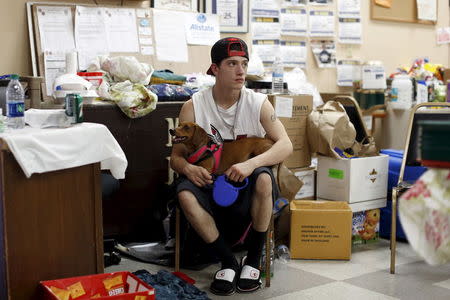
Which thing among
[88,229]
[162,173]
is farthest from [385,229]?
[88,229]

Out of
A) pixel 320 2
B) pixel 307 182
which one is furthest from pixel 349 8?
pixel 307 182

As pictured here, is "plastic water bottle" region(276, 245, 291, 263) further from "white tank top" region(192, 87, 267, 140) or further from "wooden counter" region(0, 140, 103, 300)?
"wooden counter" region(0, 140, 103, 300)

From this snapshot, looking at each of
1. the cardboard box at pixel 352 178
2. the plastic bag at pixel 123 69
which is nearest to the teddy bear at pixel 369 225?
the cardboard box at pixel 352 178

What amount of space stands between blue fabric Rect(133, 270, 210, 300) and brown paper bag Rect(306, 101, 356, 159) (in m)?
1.28

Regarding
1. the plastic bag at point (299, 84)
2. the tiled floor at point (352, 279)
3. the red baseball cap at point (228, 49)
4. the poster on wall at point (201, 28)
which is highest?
the poster on wall at point (201, 28)

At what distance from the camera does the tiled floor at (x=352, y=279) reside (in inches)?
104

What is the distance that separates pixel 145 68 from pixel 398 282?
5.79 feet

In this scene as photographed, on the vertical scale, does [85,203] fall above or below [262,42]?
below

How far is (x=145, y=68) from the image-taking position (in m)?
3.39

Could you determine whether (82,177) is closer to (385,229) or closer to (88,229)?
(88,229)

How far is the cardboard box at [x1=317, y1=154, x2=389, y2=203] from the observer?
11.1ft

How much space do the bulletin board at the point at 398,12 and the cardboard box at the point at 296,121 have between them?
1983mm

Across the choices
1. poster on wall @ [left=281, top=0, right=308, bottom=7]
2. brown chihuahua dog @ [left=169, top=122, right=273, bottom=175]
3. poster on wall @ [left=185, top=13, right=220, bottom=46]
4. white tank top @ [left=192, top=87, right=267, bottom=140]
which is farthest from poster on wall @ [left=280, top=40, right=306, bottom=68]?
brown chihuahua dog @ [left=169, top=122, right=273, bottom=175]

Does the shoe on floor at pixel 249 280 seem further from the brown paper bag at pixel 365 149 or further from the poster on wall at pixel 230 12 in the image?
the poster on wall at pixel 230 12
